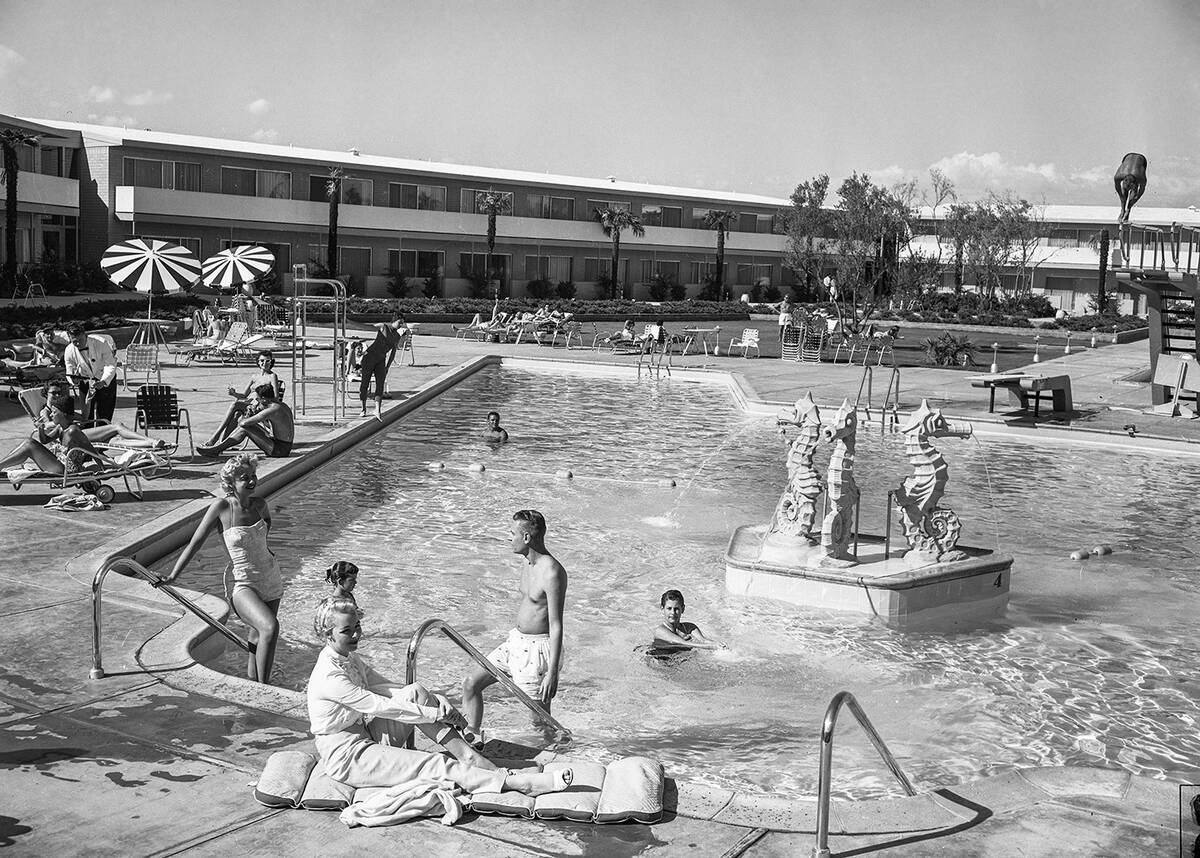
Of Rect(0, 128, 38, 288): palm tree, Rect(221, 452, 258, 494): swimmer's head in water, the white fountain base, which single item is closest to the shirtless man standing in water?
Rect(221, 452, 258, 494): swimmer's head in water

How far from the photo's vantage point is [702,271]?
78.6 meters

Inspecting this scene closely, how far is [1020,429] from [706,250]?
5542 centimetres

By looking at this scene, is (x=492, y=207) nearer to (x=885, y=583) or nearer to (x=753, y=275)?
(x=753, y=275)

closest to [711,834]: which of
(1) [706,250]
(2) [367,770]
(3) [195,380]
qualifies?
(2) [367,770]

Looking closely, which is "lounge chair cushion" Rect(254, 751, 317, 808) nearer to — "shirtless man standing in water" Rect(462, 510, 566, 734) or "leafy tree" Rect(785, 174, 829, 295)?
"shirtless man standing in water" Rect(462, 510, 566, 734)

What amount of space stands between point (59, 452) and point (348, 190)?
49.6 metres

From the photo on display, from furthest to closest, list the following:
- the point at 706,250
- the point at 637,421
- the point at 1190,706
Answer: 1. the point at 706,250
2. the point at 637,421
3. the point at 1190,706

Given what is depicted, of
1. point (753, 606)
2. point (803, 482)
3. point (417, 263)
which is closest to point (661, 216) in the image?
point (417, 263)

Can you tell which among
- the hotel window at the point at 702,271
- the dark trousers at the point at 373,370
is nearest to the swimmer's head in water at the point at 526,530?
the dark trousers at the point at 373,370

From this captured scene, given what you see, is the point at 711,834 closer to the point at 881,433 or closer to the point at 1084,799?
the point at 1084,799

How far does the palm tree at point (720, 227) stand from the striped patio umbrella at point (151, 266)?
2108 inches

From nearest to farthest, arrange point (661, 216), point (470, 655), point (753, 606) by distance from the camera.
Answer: point (470, 655) → point (753, 606) → point (661, 216)

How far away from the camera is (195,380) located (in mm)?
26297

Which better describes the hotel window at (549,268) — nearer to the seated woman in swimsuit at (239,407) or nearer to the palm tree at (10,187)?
the palm tree at (10,187)
